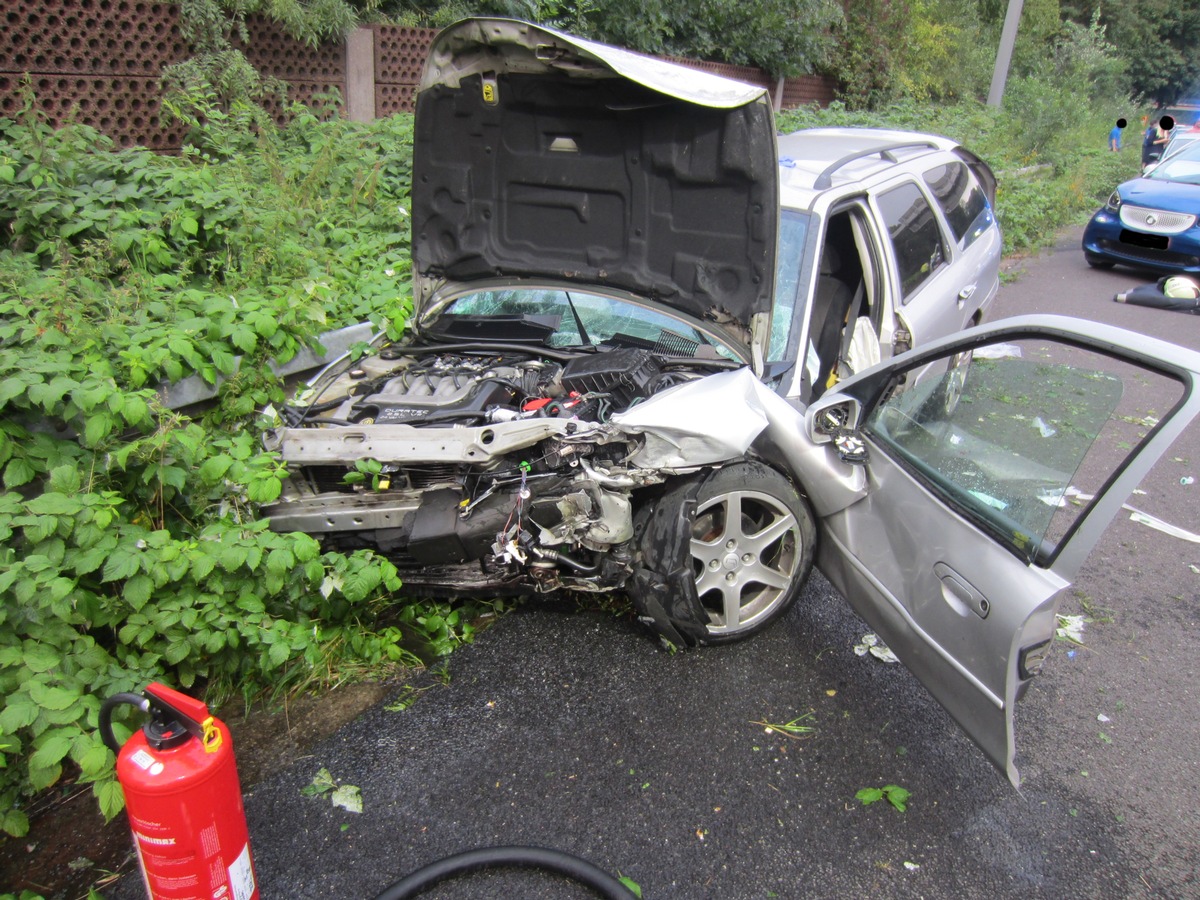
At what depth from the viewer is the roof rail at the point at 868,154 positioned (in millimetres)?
4250

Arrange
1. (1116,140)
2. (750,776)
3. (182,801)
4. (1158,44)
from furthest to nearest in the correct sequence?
1. (1158,44)
2. (1116,140)
3. (750,776)
4. (182,801)

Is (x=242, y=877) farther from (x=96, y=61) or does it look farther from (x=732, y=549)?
(x=96, y=61)

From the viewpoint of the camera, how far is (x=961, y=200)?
5656mm

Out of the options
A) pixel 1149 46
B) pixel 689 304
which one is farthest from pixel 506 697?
pixel 1149 46

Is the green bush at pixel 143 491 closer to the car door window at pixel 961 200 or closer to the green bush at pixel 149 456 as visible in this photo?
the green bush at pixel 149 456

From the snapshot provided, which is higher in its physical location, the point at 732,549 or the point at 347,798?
the point at 732,549

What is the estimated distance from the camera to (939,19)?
1944cm

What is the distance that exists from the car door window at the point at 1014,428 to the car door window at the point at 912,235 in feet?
4.74

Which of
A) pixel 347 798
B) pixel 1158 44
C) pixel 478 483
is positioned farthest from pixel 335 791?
pixel 1158 44

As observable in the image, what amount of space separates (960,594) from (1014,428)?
57cm

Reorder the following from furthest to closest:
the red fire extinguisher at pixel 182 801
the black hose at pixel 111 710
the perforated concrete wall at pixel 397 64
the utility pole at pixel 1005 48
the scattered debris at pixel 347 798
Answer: the utility pole at pixel 1005 48 < the perforated concrete wall at pixel 397 64 < the scattered debris at pixel 347 798 < the black hose at pixel 111 710 < the red fire extinguisher at pixel 182 801

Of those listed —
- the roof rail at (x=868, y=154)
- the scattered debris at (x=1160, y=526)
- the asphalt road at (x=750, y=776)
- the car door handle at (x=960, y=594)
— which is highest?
the roof rail at (x=868, y=154)

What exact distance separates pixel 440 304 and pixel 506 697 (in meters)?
1.96

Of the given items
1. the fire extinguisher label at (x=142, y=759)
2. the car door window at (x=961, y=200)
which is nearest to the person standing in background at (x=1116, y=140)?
the car door window at (x=961, y=200)
